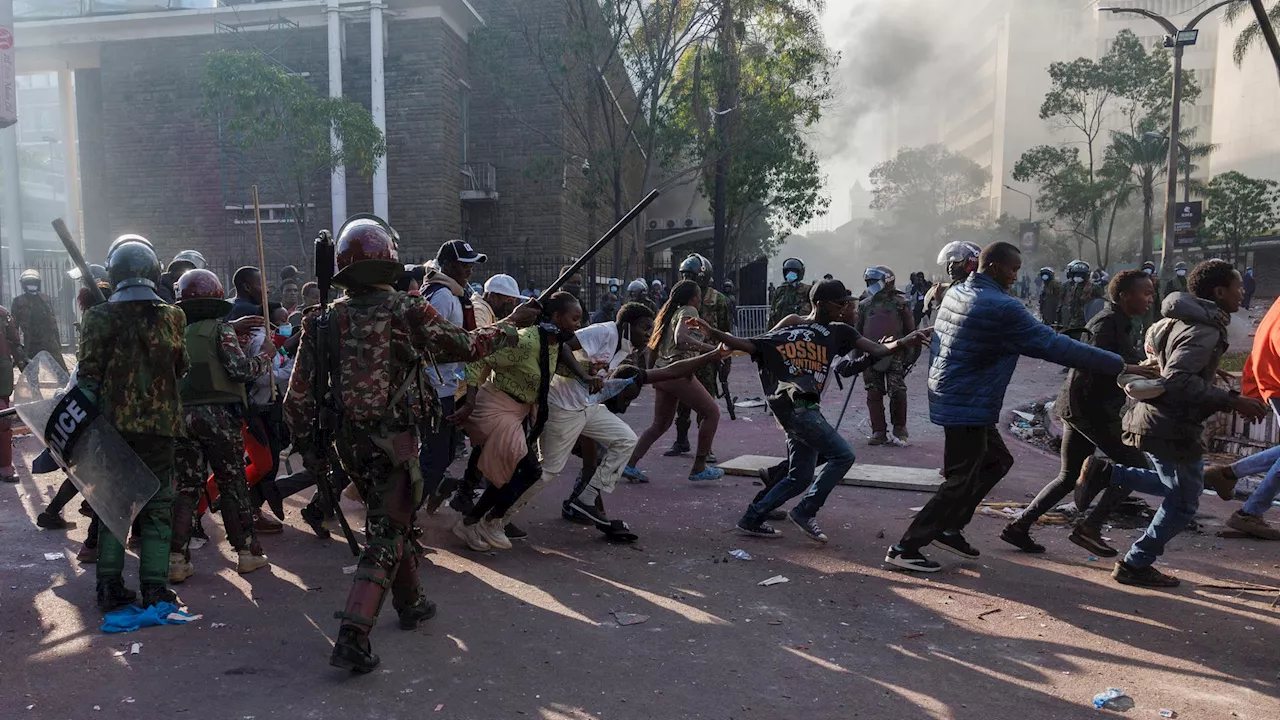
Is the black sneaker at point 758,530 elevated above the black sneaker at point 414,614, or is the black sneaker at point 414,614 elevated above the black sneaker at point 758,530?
the black sneaker at point 414,614

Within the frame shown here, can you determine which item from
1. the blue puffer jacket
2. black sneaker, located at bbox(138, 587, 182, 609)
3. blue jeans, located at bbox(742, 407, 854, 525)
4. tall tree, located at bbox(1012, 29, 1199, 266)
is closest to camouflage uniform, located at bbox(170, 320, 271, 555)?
black sneaker, located at bbox(138, 587, 182, 609)

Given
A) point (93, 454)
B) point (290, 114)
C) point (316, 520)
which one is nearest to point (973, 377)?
point (316, 520)

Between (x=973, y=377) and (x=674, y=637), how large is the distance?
2097 mm

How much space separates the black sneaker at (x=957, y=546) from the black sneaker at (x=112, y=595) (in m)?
4.31

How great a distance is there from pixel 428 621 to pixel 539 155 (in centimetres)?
1947

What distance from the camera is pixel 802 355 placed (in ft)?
17.8

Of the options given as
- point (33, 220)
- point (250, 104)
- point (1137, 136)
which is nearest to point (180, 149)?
point (250, 104)

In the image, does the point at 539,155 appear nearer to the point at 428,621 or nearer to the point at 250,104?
the point at 250,104

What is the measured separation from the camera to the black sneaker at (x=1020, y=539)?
539cm

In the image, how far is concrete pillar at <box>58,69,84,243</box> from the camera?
2381 cm

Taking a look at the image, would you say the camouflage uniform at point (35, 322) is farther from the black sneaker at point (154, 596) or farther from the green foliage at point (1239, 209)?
the green foliage at point (1239, 209)

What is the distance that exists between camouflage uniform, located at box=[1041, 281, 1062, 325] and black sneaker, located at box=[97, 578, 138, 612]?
19.0 metres

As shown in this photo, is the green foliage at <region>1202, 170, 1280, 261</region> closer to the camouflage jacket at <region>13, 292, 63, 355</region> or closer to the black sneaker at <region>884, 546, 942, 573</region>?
the black sneaker at <region>884, 546, 942, 573</region>

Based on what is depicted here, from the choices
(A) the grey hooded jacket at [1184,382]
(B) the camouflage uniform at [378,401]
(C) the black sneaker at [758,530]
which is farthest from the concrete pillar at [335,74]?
(A) the grey hooded jacket at [1184,382]
